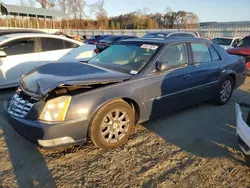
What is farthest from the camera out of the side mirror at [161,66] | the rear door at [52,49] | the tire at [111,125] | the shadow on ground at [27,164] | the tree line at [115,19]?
the tree line at [115,19]

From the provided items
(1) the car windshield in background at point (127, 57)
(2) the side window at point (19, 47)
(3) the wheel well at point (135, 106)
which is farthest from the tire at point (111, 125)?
(2) the side window at point (19, 47)

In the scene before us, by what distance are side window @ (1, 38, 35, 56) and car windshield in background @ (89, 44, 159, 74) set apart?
2.61 m

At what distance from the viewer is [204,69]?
4.20 metres

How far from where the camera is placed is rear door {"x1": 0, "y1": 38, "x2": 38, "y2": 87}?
5.46 meters

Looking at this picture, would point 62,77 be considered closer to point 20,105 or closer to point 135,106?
point 20,105

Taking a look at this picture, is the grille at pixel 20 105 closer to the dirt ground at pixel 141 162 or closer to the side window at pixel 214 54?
the dirt ground at pixel 141 162

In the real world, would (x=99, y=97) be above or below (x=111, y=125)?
above

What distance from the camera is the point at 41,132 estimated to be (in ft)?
8.32

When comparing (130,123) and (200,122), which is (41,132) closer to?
(130,123)

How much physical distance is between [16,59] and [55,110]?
12.3 ft

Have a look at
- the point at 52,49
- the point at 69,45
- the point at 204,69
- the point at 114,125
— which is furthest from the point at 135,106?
the point at 69,45

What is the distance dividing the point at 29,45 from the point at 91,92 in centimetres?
395

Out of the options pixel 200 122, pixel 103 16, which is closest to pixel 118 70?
pixel 200 122

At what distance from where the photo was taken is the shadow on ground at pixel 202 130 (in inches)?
124
